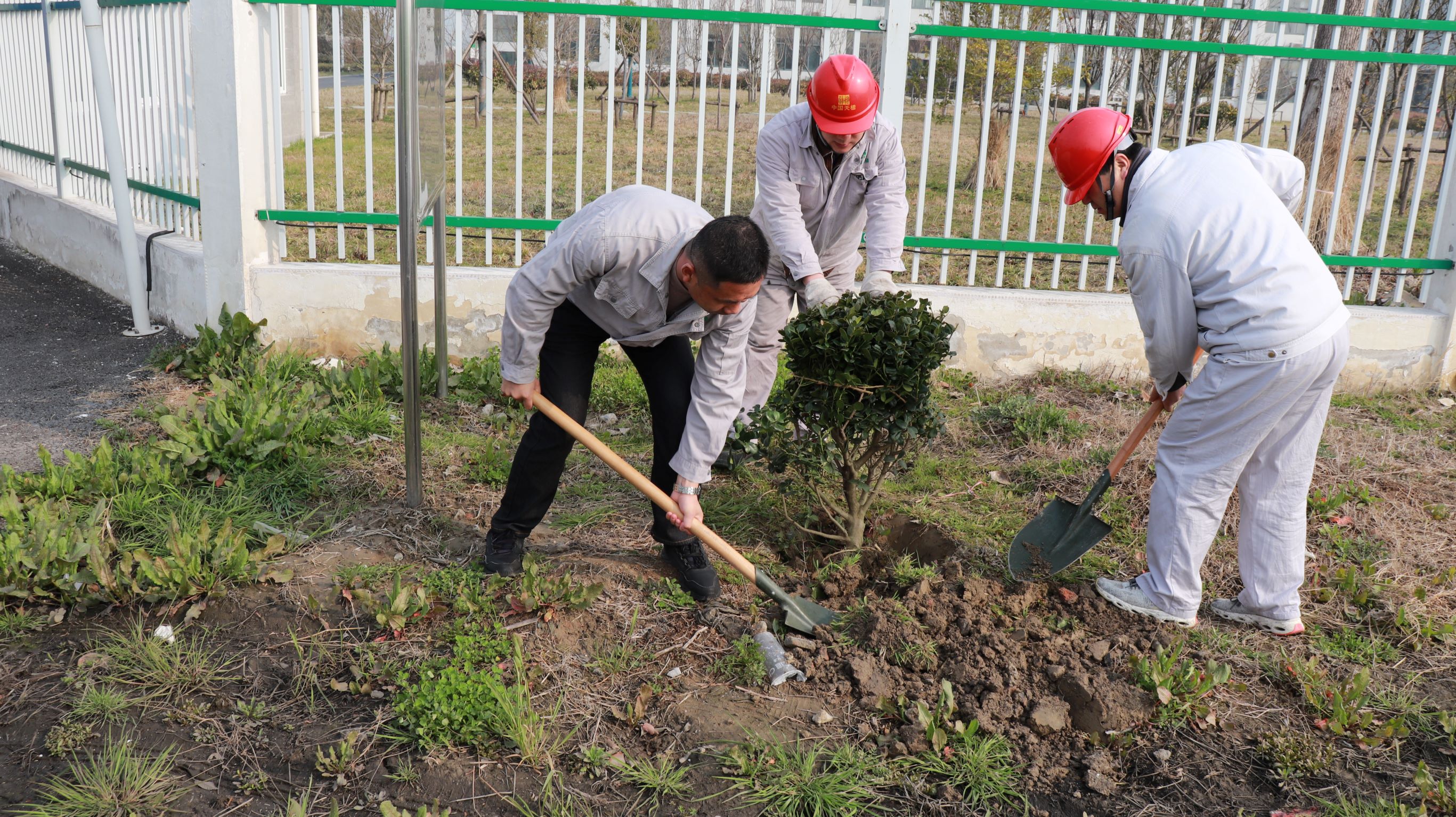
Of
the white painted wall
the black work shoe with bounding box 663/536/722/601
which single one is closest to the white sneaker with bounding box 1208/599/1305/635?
the black work shoe with bounding box 663/536/722/601

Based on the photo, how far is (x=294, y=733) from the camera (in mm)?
2848

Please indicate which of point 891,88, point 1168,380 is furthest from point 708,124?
point 1168,380

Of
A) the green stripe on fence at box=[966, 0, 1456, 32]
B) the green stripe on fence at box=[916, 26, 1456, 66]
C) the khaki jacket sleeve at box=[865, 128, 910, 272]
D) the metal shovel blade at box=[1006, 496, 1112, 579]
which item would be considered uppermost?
the green stripe on fence at box=[966, 0, 1456, 32]

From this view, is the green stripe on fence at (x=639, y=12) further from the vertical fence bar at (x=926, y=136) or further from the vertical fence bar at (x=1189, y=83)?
the vertical fence bar at (x=1189, y=83)

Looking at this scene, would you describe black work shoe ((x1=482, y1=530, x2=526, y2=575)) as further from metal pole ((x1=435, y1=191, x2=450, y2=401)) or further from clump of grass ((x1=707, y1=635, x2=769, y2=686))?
metal pole ((x1=435, y1=191, x2=450, y2=401))

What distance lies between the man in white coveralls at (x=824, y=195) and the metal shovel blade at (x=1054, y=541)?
1.05 meters

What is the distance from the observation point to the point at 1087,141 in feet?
10.6

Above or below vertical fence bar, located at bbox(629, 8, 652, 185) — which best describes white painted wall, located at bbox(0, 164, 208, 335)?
below

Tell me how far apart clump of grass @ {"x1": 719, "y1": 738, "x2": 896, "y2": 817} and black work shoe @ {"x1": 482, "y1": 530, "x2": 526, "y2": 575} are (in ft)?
3.73

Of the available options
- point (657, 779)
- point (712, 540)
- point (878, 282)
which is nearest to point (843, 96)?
point (878, 282)

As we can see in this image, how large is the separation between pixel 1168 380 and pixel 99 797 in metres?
3.27

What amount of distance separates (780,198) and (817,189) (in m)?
0.20

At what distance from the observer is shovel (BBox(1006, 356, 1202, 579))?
3.71 metres

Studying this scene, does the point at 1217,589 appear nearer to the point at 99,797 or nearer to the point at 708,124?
the point at 99,797
